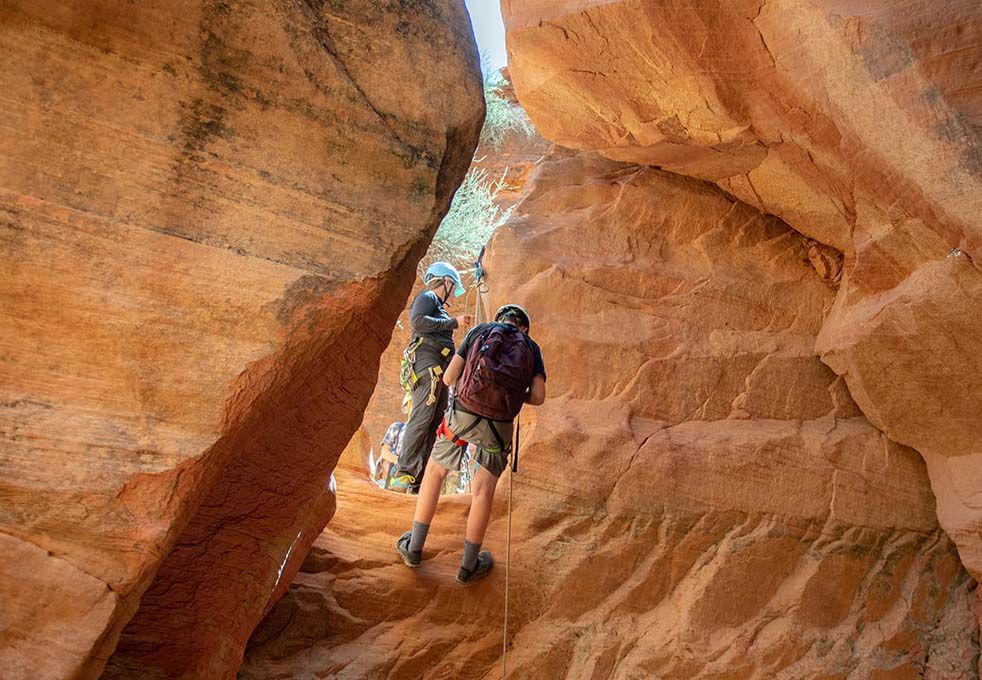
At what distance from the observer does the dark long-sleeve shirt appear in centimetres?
617

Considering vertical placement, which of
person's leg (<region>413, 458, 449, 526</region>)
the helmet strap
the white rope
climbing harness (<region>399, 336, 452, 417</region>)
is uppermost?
the helmet strap

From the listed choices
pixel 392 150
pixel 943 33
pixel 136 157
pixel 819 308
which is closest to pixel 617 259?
pixel 819 308

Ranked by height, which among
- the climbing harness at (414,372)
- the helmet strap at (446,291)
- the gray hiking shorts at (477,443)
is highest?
the helmet strap at (446,291)

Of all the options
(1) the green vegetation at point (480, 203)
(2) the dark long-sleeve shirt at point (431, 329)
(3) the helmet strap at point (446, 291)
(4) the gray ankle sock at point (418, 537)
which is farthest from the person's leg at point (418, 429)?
(1) the green vegetation at point (480, 203)

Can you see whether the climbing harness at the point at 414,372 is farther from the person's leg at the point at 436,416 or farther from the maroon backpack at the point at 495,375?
the maroon backpack at the point at 495,375

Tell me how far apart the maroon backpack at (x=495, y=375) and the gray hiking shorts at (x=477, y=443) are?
0.27 feet

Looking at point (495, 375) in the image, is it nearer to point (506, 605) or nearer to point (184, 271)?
point (506, 605)

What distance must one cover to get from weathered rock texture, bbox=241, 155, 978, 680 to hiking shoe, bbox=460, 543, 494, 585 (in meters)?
0.12

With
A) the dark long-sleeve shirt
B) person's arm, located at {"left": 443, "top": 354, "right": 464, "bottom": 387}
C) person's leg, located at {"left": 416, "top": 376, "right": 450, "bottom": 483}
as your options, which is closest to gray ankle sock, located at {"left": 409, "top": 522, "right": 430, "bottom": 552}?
person's leg, located at {"left": 416, "top": 376, "right": 450, "bottom": 483}

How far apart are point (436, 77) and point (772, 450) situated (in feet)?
12.9

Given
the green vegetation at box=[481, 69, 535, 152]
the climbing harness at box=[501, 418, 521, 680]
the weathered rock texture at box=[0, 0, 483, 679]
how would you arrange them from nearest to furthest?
the weathered rock texture at box=[0, 0, 483, 679] → the climbing harness at box=[501, 418, 521, 680] → the green vegetation at box=[481, 69, 535, 152]

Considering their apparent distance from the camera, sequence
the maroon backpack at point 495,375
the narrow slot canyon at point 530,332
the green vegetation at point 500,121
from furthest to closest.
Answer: the green vegetation at point 500,121, the maroon backpack at point 495,375, the narrow slot canyon at point 530,332

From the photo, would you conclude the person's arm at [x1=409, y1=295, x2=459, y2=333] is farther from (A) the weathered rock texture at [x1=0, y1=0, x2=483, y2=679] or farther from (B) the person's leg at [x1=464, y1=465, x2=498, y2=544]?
(A) the weathered rock texture at [x1=0, y1=0, x2=483, y2=679]

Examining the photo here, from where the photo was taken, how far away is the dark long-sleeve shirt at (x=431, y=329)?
243 inches
